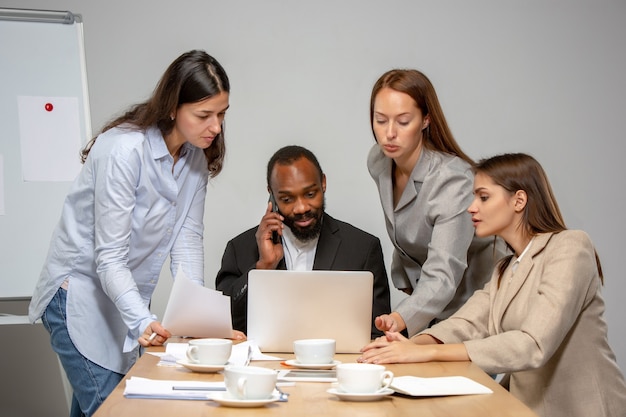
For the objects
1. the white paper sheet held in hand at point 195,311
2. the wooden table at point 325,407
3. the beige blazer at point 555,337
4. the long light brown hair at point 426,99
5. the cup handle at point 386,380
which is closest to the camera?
the wooden table at point 325,407

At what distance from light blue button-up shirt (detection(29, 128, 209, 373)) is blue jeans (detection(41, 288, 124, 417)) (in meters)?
0.02

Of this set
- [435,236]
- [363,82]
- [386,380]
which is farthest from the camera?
[363,82]

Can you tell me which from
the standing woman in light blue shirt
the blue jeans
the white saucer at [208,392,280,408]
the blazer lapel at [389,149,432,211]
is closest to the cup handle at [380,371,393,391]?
the white saucer at [208,392,280,408]

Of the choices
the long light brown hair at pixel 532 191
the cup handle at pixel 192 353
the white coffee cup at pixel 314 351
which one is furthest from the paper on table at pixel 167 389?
A: the long light brown hair at pixel 532 191

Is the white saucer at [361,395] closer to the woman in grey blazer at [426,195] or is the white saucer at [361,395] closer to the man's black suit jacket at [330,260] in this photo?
the woman in grey blazer at [426,195]

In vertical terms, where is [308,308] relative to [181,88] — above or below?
below

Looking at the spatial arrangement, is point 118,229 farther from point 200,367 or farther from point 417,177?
point 417,177

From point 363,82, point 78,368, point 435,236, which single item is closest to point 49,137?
point 78,368

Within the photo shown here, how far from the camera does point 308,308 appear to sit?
217 cm

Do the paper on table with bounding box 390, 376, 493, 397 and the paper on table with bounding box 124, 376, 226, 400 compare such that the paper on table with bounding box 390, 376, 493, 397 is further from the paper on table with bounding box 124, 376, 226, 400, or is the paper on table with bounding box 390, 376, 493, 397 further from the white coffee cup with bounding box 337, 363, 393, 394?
the paper on table with bounding box 124, 376, 226, 400

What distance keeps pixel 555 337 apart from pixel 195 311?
0.93m

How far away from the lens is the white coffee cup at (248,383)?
4.92 ft

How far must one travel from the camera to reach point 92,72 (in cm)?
403

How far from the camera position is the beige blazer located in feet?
6.57
